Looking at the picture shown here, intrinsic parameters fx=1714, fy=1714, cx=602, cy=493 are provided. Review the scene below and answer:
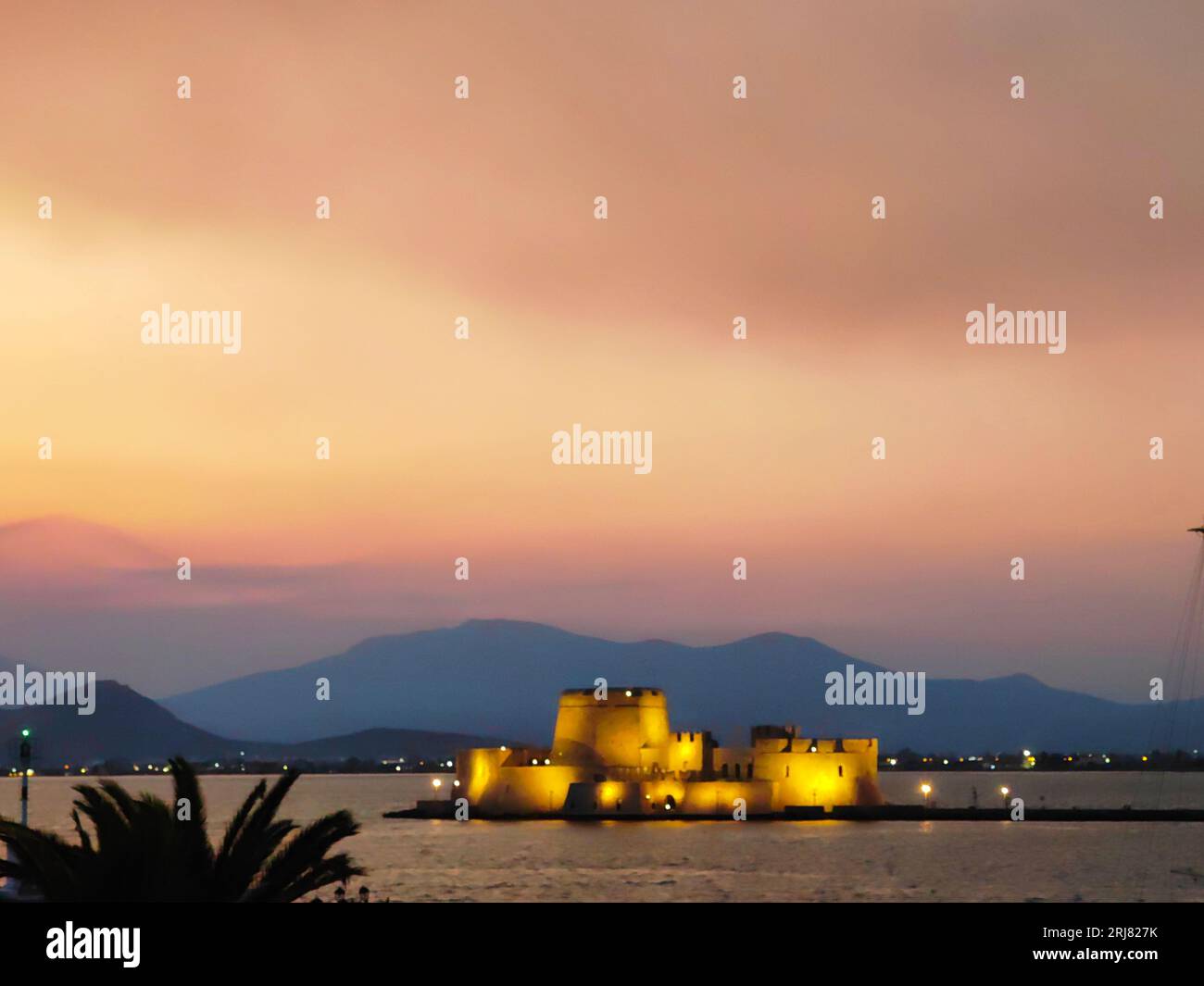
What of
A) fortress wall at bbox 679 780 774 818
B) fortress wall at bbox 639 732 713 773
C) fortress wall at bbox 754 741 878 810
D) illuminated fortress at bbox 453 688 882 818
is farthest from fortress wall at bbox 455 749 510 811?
fortress wall at bbox 754 741 878 810

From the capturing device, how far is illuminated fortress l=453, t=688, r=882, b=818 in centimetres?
7556

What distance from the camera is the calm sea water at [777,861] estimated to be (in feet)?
173

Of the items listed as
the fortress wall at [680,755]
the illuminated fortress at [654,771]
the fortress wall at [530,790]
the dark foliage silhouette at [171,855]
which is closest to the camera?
the dark foliage silhouette at [171,855]

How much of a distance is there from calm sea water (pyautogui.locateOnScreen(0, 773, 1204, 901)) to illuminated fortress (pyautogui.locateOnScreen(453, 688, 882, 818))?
41.3 inches

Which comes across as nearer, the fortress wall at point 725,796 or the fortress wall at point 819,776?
the fortress wall at point 725,796

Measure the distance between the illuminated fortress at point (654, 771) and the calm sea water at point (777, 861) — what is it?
1.05 meters

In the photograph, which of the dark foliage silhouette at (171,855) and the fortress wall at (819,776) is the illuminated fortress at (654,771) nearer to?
the fortress wall at (819,776)

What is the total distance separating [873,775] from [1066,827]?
15032mm

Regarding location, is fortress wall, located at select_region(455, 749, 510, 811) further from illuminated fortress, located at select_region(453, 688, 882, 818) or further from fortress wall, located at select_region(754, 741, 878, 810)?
fortress wall, located at select_region(754, 741, 878, 810)

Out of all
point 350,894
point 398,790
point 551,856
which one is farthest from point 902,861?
point 398,790

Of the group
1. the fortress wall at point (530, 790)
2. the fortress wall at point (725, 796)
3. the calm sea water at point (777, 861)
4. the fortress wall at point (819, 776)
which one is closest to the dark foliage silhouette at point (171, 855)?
the calm sea water at point (777, 861)

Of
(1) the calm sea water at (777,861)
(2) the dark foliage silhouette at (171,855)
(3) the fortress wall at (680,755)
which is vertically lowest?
(1) the calm sea water at (777,861)

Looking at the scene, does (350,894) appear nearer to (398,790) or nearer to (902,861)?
(902,861)
